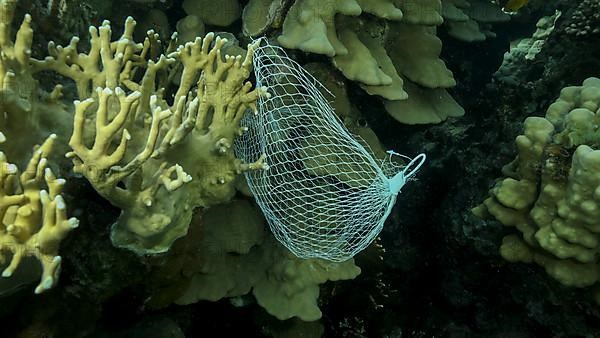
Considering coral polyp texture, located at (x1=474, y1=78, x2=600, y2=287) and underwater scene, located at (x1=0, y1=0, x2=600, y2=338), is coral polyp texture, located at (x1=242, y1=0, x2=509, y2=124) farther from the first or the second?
coral polyp texture, located at (x1=474, y1=78, x2=600, y2=287)

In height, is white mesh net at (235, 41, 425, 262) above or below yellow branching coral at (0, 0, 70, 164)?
below

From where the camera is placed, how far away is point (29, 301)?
2.11 metres

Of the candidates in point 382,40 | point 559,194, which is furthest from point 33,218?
point 559,194

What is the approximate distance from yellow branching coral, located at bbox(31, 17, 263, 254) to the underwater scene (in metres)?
0.01

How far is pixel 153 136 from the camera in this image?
1598mm

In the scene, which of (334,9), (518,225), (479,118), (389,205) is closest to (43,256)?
(389,205)

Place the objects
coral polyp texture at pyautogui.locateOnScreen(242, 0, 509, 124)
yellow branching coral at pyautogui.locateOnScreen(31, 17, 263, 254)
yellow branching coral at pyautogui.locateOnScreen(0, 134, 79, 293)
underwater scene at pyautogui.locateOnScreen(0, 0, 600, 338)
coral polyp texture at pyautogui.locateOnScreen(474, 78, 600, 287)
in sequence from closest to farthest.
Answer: yellow branching coral at pyautogui.locateOnScreen(0, 134, 79, 293) < yellow branching coral at pyautogui.locateOnScreen(31, 17, 263, 254) < underwater scene at pyautogui.locateOnScreen(0, 0, 600, 338) < coral polyp texture at pyautogui.locateOnScreen(474, 78, 600, 287) < coral polyp texture at pyautogui.locateOnScreen(242, 0, 509, 124)

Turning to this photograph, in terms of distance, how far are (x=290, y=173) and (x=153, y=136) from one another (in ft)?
3.97

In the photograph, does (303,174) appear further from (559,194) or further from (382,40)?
(559,194)

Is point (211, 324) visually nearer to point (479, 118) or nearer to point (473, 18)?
point (479, 118)

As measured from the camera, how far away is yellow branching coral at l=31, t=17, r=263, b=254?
1671 mm

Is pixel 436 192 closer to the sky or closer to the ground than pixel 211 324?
closer to the sky

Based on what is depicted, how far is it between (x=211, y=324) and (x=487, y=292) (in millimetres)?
2190

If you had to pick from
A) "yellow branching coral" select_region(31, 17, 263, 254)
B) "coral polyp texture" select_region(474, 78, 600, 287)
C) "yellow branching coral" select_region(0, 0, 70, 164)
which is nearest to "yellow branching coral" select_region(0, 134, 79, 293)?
"yellow branching coral" select_region(31, 17, 263, 254)
